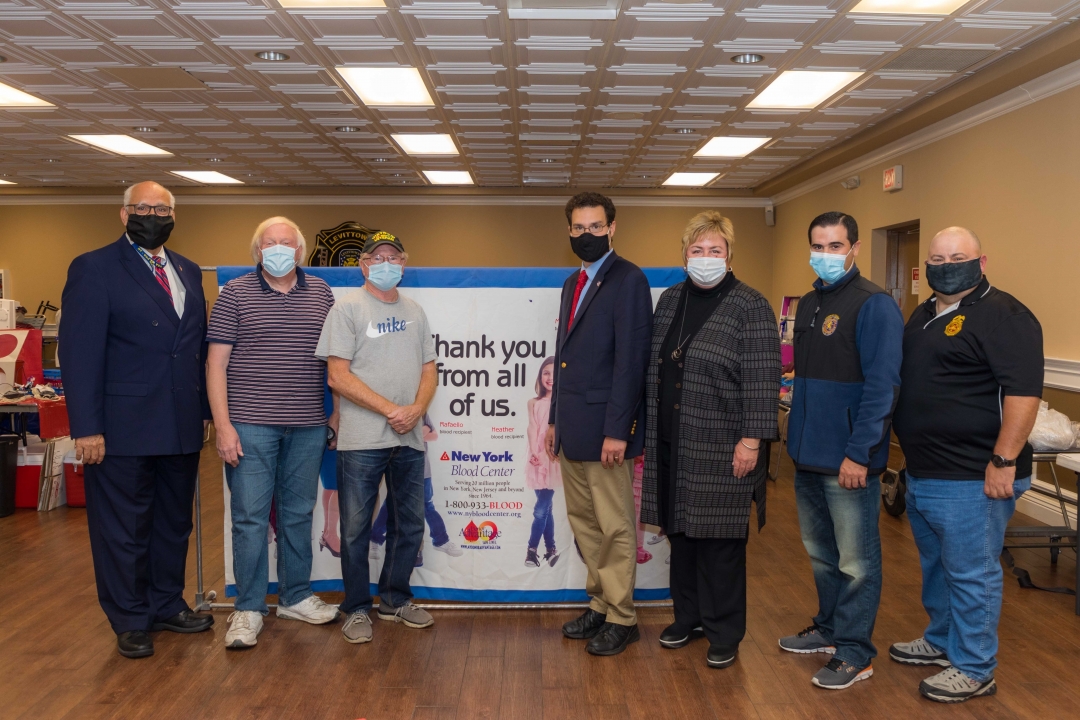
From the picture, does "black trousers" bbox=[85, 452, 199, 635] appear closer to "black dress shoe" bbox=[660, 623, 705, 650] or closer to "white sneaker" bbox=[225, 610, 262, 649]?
"white sneaker" bbox=[225, 610, 262, 649]

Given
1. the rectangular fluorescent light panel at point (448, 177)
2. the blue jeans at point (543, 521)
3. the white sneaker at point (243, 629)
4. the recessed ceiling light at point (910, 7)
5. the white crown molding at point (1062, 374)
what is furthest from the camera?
the rectangular fluorescent light panel at point (448, 177)

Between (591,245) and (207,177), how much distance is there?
10.0m

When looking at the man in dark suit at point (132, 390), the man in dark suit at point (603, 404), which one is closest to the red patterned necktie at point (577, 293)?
the man in dark suit at point (603, 404)

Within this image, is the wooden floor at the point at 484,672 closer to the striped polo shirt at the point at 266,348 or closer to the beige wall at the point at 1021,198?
the striped polo shirt at the point at 266,348

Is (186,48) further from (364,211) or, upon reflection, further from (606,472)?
(364,211)

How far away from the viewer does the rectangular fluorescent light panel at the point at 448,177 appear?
35.1 ft

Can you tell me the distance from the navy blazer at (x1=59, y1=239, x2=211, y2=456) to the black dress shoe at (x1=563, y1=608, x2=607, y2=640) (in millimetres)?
1722

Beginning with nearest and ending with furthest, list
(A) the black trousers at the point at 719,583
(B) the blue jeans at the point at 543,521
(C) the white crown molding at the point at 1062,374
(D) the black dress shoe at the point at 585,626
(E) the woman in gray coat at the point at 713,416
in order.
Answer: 1. (E) the woman in gray coat at the point at 713,416
2. (A) the black trousers at the point at 719,583
3. (D) the black dress shoe at the point at 585,626
4. (B) the blue jeans at the point at 543,521
5. (C) the white crown molding at the point at 1062,374

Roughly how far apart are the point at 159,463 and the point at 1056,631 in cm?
388

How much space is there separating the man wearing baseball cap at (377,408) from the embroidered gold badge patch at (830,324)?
1558 millimetres

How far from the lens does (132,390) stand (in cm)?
293

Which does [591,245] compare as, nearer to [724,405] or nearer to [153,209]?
[724,405]

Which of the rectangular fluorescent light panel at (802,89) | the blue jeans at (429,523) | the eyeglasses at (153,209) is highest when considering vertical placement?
the rectangular fluorescent light panel at (802,89)

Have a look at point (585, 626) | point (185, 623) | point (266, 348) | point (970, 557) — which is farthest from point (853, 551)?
point (185, 623)
